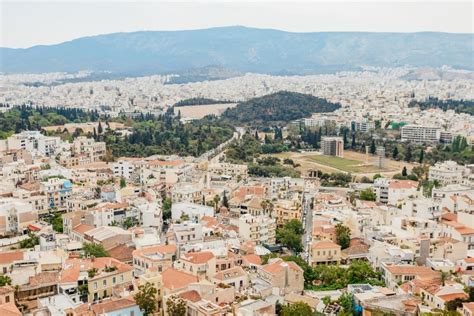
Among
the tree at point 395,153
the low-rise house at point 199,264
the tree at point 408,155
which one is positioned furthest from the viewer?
the tree at point 395,153

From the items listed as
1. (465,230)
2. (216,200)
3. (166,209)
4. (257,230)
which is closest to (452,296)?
(465,230)

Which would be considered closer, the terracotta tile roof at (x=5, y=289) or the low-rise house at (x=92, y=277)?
the terracotta tile roof at (x=5, y=289)

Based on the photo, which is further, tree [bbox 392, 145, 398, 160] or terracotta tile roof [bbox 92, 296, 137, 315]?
tree [bbox 392, 145, 398, 160]

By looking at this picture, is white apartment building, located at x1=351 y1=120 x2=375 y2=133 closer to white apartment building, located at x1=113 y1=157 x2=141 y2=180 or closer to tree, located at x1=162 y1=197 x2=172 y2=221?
white apartment building, located at x1=113 y1=157 x2=141 y2=180

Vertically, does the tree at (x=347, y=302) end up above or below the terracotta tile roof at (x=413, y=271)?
below

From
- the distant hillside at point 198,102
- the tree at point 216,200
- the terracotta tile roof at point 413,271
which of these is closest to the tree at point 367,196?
the tree at point 216,200

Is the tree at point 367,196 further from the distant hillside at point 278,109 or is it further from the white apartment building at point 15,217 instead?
the distant hillside at point 278,109

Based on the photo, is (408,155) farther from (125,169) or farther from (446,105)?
(446,105)

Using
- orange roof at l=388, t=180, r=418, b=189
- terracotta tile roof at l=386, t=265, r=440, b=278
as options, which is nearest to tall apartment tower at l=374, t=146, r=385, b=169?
orange roof at l=388, t=180, r=418, b=189
